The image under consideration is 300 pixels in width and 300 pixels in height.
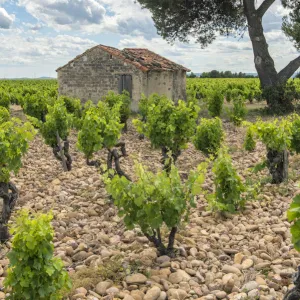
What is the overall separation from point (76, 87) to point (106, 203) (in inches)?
571

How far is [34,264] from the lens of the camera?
13.6ft

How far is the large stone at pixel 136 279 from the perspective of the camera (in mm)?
4828

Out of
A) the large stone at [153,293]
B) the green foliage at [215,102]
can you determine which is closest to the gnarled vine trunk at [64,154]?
the large stone at [153,293]

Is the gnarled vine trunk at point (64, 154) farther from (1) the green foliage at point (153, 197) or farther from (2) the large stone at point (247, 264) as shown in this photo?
(2) the large stone at point (247, 264)

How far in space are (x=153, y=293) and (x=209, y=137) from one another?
6.48 metres

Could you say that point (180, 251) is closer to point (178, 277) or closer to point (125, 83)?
point (178, 277)

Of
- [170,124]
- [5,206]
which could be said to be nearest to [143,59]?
[170,124]

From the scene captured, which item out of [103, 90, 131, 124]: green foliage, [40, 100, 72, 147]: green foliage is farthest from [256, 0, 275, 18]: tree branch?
[40, 100, 72, 147]: green foliage

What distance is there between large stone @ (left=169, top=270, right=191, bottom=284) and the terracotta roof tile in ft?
51.9

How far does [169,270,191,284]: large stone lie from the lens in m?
4.86

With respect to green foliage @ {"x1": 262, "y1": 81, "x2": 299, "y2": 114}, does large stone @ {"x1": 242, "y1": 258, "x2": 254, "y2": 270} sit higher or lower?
lower

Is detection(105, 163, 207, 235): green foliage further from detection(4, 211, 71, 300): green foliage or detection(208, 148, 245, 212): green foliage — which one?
detection(208, 148, 245, 212): green foliage

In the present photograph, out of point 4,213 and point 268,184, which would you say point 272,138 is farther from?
point 4,213

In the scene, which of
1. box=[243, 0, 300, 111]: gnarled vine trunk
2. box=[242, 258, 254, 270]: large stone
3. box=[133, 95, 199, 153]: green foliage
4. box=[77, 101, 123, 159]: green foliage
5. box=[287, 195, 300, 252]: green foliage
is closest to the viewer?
box=[287, 195, 300, 252]: green foliage
